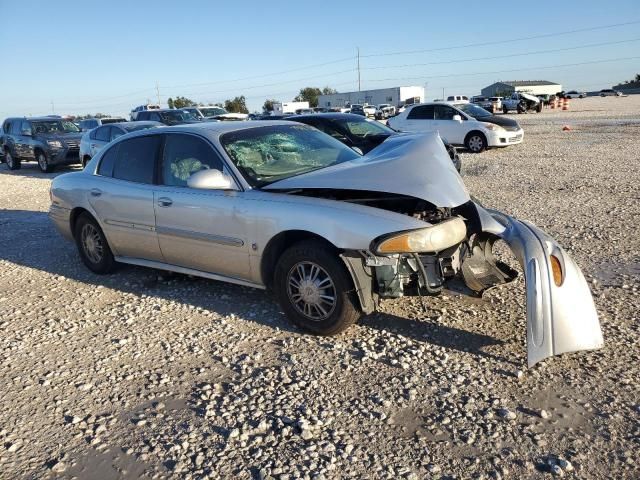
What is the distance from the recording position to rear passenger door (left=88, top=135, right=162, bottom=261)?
5125 mm

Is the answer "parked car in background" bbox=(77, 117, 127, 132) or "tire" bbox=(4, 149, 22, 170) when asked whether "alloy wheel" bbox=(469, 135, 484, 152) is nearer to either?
"parked car in background" bbox=(77, 117, 127, 132)

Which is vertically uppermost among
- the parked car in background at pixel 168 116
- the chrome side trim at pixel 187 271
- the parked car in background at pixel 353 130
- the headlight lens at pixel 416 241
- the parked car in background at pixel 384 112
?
the parked car in background at pixel 168 116

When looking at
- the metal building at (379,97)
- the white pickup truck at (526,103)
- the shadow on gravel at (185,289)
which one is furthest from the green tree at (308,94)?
the shadow on gravel at (185,289)

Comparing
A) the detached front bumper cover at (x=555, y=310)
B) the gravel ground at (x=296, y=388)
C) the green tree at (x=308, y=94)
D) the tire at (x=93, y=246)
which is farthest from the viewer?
the green tree at (x=308, y=94)

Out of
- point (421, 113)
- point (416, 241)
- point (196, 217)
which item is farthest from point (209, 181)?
point (421, 113)

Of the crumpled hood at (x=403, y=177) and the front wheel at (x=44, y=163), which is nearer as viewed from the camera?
the crumpled hood at (x=403, y=177)

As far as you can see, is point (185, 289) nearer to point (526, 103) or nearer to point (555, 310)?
point (555, 310)

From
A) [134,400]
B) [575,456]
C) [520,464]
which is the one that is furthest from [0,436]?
[575,456]

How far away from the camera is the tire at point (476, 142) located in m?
16.2

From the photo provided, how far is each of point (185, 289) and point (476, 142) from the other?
1301 cm

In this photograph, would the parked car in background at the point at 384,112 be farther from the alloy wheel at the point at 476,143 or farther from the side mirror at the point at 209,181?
the side mirror at the point at 209,181

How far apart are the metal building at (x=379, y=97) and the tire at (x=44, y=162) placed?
5578 cm

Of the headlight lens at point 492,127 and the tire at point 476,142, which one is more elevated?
the headlight lens at point 492,127

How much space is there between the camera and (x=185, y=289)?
532 cm
